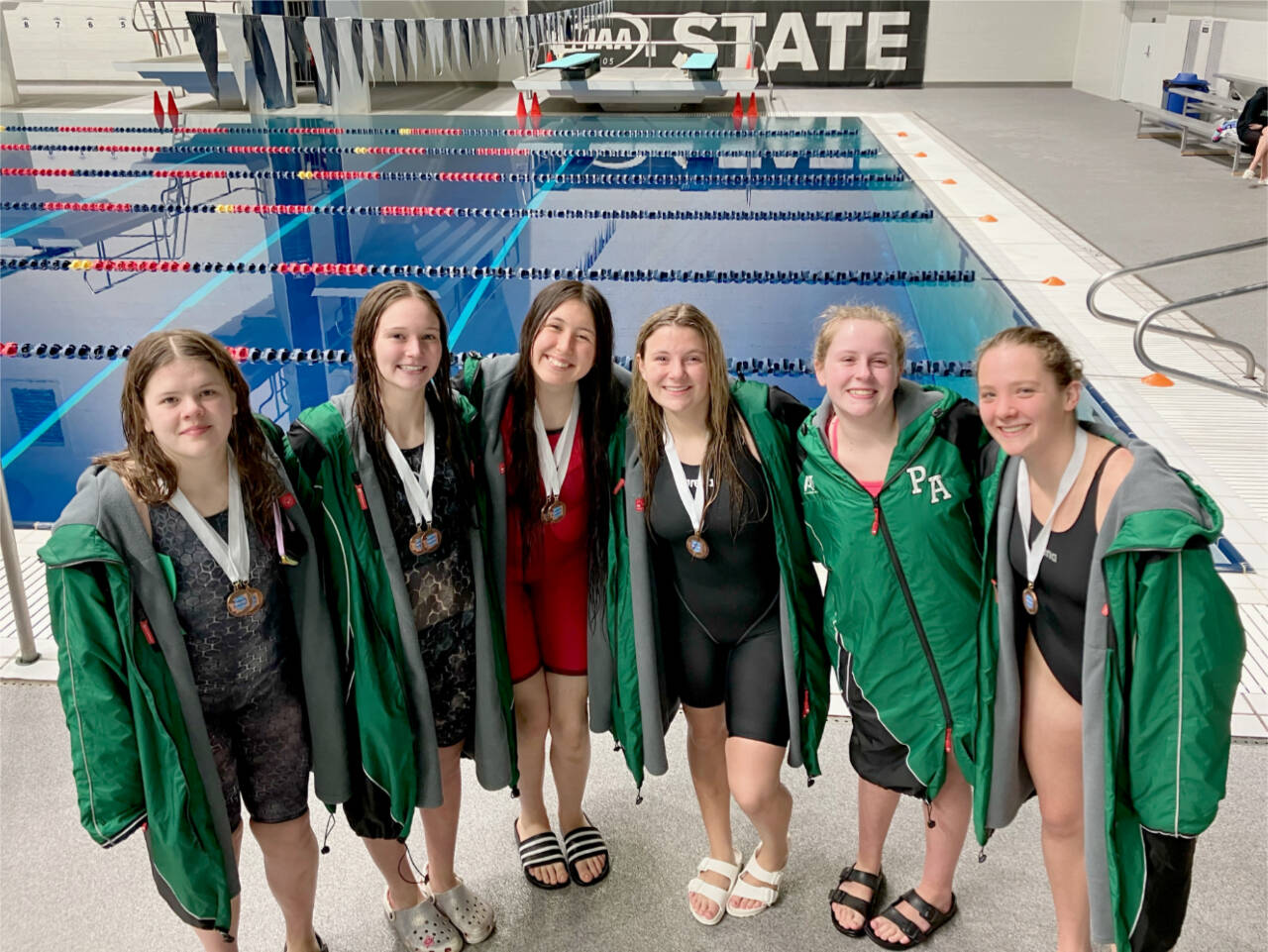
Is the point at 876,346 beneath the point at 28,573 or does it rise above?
above

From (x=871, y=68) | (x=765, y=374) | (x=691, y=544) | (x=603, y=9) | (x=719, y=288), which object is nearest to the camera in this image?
(x=691, y=544)

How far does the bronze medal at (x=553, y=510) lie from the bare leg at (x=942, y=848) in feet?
3.00

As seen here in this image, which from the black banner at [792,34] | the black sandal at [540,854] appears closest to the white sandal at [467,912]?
the black sandal at [540,854]

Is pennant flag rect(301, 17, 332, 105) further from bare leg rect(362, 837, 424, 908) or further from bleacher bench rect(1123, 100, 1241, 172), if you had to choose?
bare leg rect(362, 837, 424, 908)

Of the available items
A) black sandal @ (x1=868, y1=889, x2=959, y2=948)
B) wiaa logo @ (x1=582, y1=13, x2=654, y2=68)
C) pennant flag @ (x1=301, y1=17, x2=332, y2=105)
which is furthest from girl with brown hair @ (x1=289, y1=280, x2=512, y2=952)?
wiaa logo @ (x1=582, y1=13, x2=654, y2=68)

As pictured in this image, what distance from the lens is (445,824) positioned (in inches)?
86.9

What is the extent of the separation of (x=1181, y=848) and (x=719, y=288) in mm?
5717

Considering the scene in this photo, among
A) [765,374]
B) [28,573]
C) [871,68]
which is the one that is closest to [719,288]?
[765,374]

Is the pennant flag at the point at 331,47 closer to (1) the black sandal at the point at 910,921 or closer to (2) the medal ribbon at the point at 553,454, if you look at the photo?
(2) the medal ribbon at the point at 553,454

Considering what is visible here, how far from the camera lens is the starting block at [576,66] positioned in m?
14.6

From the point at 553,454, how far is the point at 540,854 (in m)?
0.94

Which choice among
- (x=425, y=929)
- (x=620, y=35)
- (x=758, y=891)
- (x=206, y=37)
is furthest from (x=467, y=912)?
(x=620, y=35)

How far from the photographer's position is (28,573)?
3.51 m

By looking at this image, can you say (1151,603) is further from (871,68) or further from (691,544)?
(871,68)
